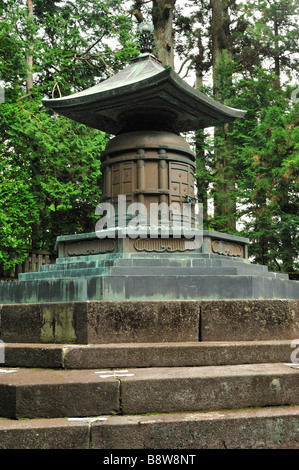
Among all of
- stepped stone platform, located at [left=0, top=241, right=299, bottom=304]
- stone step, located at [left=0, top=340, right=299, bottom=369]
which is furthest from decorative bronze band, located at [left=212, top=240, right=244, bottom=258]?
stone step, located at [left=0, top=340, right=299, bottom=369]

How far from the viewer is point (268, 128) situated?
15.2 m

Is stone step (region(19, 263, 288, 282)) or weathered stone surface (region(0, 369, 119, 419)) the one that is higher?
stone step (region(19, 263, 288, 282))

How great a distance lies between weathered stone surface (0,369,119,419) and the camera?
367cm

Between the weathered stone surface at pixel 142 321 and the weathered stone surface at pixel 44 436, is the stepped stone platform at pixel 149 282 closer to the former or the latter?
the weathered stone surface at pixel 142 321

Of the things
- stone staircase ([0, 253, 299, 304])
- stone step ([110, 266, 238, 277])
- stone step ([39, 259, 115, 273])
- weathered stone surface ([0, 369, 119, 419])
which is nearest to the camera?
weathered stone surface ([0, 369, 119, 419])

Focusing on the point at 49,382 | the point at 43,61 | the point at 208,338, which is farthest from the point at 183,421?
the point at 43,61

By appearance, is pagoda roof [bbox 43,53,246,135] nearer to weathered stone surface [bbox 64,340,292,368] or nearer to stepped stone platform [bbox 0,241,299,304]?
stepped stone platform [bbox 0,241,299,304]

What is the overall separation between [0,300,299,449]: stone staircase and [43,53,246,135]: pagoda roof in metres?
3.69

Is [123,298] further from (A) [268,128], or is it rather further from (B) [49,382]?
(A) [268,128]

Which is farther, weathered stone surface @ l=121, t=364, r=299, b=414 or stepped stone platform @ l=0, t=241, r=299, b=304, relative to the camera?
stepped stone platform @ l=0, t=241, r=299, b=304

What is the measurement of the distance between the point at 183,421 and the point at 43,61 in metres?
15.1

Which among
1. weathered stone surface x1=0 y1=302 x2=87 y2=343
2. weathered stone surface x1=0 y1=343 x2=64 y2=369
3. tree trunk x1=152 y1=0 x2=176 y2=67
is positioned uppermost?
tree trunk x1=152 y1=0 x2=176 y2=67

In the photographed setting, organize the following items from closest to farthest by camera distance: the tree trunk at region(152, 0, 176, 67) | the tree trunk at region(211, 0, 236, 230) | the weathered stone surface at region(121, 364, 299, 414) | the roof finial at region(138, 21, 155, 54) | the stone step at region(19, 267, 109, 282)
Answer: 1. the weathered stone surface at region(121, 364, 299, 414)
2. the stone step at region(19, 267, 109, 282)
3. the roof finial at region(138, 21, 155, 54)
4. the tree trunk at region(211, 0, 236, 230)
5. the tree trunk at region(152, 0, 176, 67)

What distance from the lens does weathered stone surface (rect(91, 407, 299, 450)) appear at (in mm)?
3453
